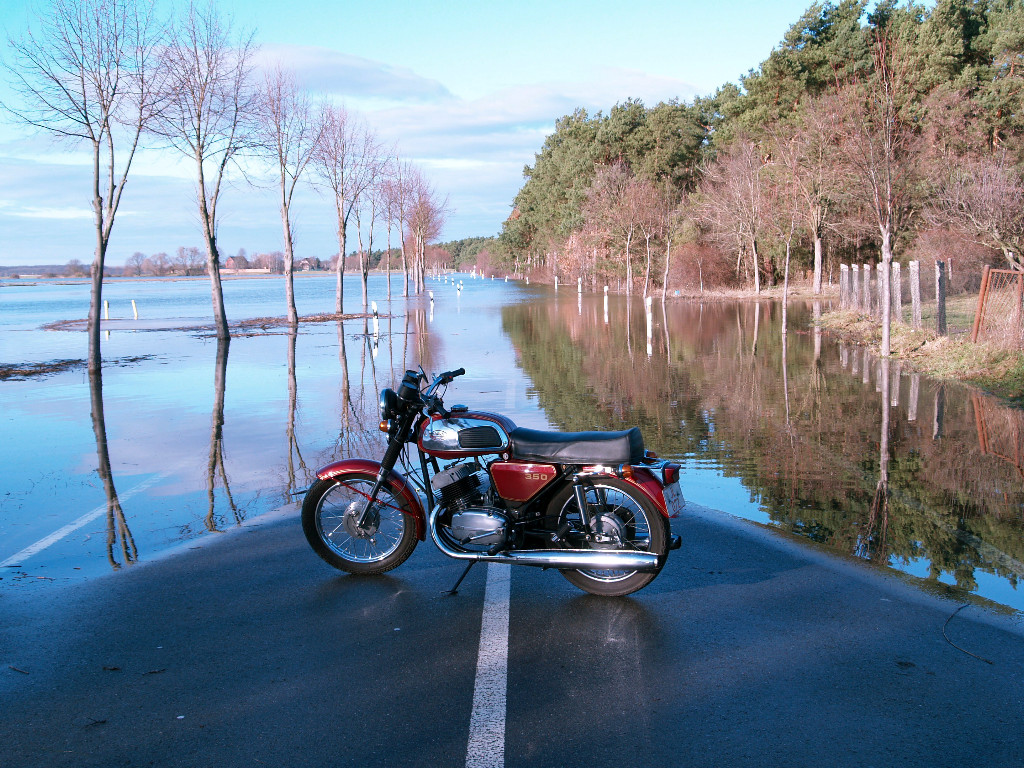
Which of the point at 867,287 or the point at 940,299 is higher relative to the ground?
the point at 867,287

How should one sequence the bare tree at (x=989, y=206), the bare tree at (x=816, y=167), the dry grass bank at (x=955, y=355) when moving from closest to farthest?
the dry grass bank at (x=955, y=355), the bare tree at (x=989, y=206), the bare tree at (x=816, y=167)

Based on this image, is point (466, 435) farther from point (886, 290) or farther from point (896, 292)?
point (896, 292)

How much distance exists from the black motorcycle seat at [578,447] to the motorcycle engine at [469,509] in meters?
0.37

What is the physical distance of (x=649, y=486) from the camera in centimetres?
505

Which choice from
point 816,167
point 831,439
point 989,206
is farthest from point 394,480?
point 816,167

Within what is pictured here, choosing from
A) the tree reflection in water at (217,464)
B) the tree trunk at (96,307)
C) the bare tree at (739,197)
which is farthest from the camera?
the bare tree at (739,197)

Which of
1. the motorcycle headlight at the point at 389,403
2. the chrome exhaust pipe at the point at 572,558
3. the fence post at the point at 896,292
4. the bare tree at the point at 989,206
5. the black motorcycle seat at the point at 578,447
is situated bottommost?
the chrome exhaust pipe at the point at 572,558

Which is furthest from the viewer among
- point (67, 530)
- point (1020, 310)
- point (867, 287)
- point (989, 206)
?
point (989, 206)

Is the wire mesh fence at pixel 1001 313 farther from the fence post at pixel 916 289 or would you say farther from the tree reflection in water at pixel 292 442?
the tree reflection in water at pixel 292 442

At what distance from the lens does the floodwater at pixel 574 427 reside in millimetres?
6707

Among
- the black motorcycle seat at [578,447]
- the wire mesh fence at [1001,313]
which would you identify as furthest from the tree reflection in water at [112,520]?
the wire mesh fence at [1001,313]

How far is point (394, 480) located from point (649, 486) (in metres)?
1.77

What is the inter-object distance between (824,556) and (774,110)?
50.1 m

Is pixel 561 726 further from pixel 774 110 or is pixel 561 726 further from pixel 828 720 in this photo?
pixel 774 110
